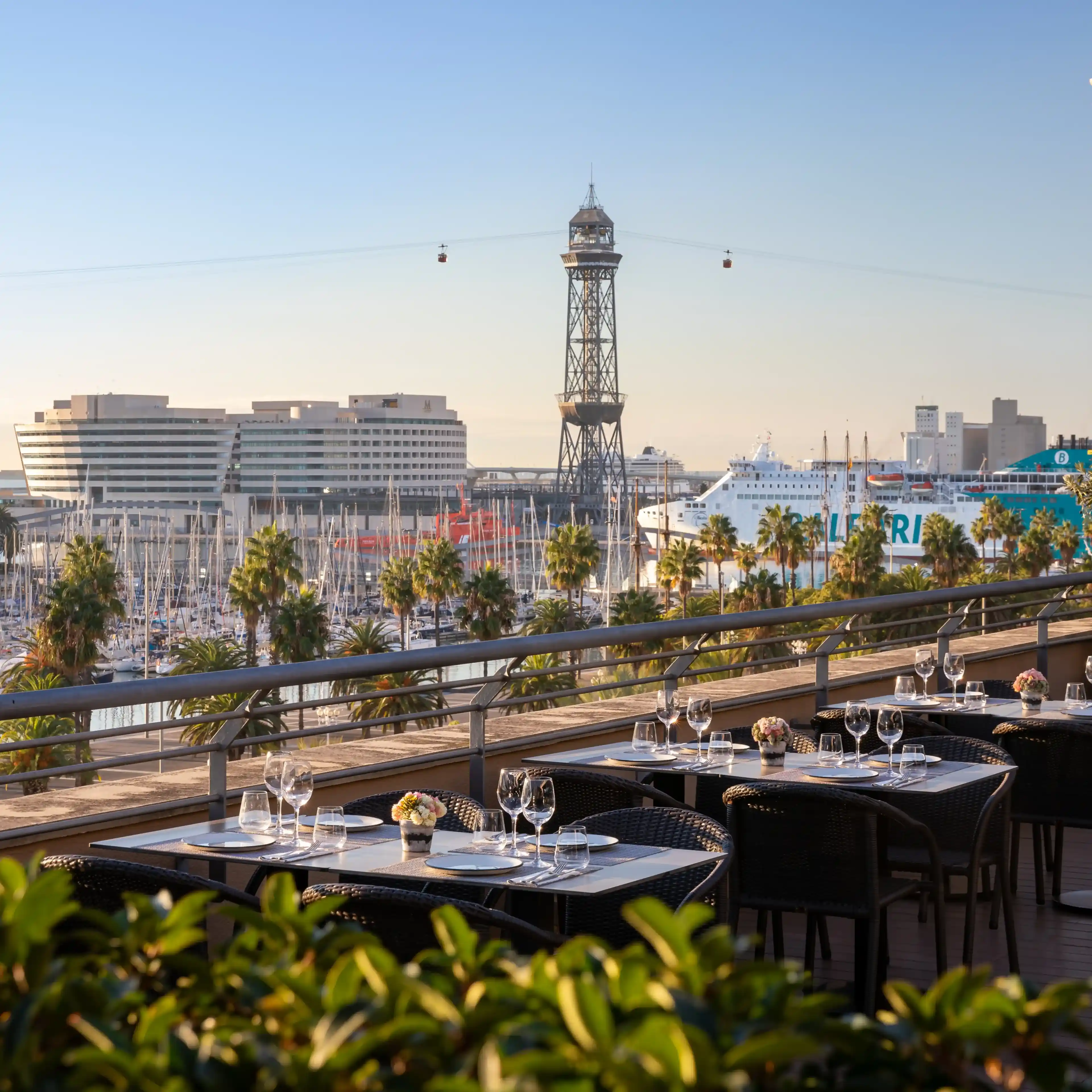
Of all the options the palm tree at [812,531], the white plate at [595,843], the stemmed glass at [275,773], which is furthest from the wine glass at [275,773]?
the palm tree at [812,531]

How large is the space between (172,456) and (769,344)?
85.4 metres

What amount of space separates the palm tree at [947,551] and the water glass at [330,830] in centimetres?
5932

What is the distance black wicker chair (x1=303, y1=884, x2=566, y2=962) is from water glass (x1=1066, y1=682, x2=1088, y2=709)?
4.70 meters

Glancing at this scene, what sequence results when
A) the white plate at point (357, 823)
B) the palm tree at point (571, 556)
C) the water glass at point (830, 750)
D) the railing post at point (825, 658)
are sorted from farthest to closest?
the palm tree at point (571, 556) < the railing post at point (825, 658) < the water glass at point (830, 750) < the white plate at point (357, 823)

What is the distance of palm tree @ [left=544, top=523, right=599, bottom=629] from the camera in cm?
5225

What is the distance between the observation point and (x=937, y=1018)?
134 cm

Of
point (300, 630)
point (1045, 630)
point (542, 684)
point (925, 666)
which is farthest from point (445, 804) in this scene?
point (300, 630)

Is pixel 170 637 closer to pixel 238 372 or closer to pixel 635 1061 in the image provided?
pixel 635 1061

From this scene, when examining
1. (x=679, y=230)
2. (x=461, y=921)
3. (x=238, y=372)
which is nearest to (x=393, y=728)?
(x=461, y=921)

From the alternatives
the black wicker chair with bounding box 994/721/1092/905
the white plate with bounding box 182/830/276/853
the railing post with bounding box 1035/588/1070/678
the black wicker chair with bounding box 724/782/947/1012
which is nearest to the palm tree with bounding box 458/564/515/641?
the railing post with bounding box 1035/588/1070/678

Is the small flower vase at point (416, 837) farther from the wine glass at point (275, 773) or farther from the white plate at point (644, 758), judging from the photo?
the white plate at point (644, 758)

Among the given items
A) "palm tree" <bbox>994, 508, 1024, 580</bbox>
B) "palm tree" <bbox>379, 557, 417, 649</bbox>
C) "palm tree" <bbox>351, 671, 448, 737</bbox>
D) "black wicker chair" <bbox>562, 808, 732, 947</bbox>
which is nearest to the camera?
"black wicker chair" <bbox>562, 808, 732, 947</bbox>

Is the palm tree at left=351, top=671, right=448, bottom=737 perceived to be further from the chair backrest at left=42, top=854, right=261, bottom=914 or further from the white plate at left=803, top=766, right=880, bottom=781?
the chair backrest at left=42, top=854, right=261, bottom=914

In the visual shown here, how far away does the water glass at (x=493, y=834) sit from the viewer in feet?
13.9
